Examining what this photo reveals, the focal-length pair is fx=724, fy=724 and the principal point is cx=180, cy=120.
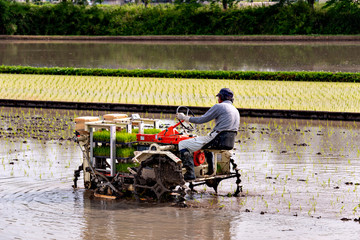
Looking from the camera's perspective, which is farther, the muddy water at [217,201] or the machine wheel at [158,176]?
the machine wheel at [158,176]

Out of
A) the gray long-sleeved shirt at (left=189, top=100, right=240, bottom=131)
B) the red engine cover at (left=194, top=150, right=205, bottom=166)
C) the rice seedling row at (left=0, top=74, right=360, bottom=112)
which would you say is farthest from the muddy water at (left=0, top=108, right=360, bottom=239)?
the rice seedling row at (left=0, top=74, right=360, bottom=112)

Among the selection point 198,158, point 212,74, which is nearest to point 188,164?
point 198,158

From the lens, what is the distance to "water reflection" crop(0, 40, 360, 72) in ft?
128

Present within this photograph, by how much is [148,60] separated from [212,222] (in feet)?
114

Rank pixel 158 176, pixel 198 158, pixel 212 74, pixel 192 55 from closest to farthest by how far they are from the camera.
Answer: pixel 158 176, pixel 198 158, pixel 212 74, pixel 192 55

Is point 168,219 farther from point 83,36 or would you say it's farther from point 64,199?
point 83,36

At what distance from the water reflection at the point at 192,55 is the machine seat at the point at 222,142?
26.8m

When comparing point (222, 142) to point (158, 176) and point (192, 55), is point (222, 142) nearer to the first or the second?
point (158, 176)

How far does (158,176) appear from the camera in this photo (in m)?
9.55

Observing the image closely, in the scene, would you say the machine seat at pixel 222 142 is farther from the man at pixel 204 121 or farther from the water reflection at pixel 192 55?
the water reflection at pixel 192 55

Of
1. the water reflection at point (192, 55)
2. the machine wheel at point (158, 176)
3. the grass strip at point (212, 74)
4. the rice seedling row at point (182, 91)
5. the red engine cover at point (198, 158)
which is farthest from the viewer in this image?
the water reflection at point (192, 55)

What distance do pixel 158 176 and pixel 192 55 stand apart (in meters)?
37.3

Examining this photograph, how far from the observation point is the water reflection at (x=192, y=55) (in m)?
39.0

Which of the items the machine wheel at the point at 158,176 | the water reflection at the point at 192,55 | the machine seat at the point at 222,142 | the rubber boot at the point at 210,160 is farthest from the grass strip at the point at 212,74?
the machine wheel at the point at 158,176
